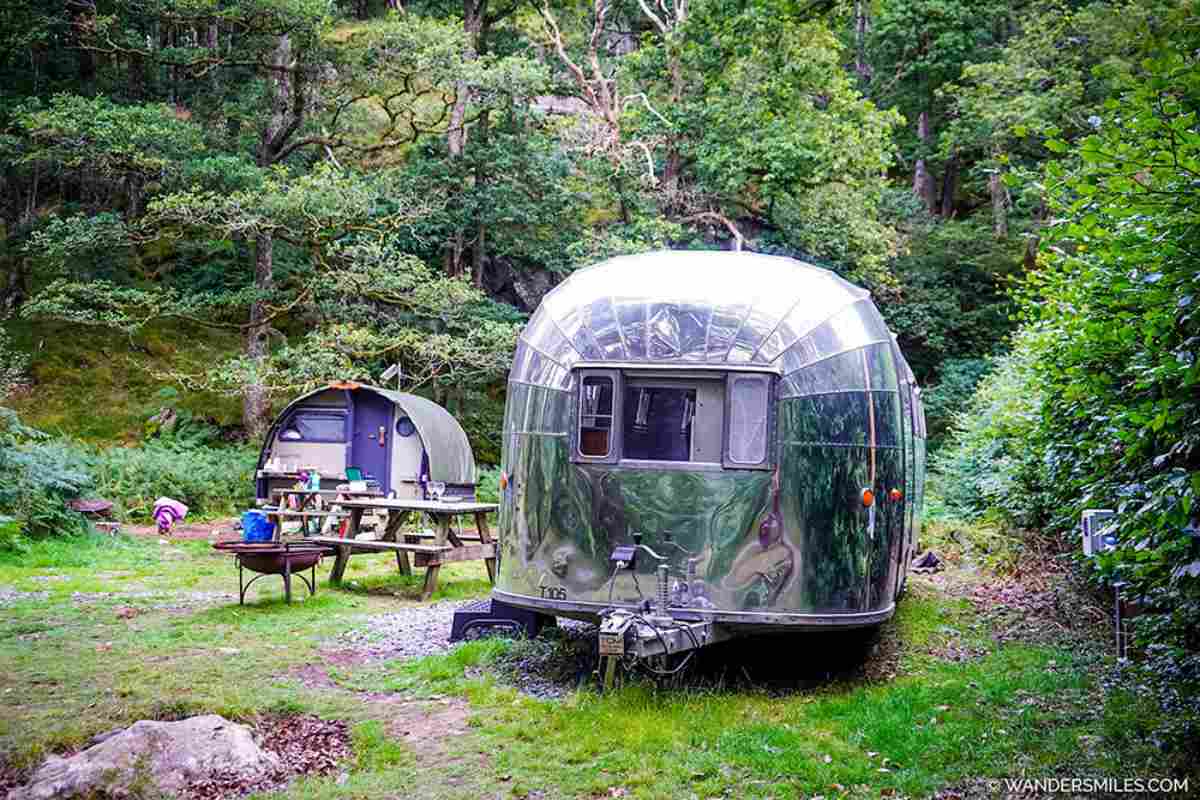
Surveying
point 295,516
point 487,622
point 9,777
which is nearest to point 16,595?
point 295,516

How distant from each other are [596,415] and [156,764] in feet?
10.9

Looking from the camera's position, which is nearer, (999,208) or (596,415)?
(596,415)

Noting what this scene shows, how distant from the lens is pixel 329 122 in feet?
76.9

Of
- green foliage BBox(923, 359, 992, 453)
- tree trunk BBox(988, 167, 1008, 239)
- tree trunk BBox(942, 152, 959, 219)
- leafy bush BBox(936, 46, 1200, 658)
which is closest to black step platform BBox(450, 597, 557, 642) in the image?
leafy bush BBox(936, 46, 1200, 658)

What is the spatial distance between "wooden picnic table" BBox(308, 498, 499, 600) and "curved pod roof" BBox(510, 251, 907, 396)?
398 cm

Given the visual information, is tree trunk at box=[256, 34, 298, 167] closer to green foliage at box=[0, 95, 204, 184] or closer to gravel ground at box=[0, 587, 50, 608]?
green foliage at box=[0, 95, 204, 184]

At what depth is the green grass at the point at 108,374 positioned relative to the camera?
2100cm

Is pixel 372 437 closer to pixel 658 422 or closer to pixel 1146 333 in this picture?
pixel 658 422

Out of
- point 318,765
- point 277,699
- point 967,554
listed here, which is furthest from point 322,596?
point 967,554

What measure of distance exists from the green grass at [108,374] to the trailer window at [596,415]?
15.5 metres

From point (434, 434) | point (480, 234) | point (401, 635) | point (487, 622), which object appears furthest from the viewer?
point (480, 234)

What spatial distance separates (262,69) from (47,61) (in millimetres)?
6491

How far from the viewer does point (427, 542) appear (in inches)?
473

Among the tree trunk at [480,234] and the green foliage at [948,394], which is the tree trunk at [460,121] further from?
the green foliage at [948,394]
